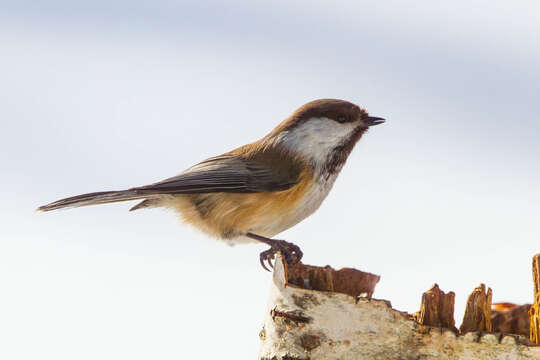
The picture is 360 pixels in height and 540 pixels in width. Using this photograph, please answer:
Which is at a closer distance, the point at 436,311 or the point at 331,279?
the point at 436,311

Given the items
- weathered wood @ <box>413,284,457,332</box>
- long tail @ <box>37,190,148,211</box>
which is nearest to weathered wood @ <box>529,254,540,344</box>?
weathered wood @ <box>413,284,457,332</box>

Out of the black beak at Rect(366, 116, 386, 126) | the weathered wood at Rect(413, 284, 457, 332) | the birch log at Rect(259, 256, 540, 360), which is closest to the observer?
the birch log at Rect(259, 256, 540, 360)

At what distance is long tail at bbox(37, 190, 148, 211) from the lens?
19.2 ft

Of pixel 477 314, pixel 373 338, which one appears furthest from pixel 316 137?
pixel 373 338

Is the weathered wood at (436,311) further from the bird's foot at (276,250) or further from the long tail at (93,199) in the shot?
the long tail at (93,199)

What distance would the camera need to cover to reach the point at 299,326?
3574 mm

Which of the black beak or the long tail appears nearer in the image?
the long tail

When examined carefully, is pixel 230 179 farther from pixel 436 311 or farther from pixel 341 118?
pixel 436 311

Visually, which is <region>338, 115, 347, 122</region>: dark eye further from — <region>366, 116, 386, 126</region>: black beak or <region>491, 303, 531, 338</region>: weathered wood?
<region>491, 303, 531, 338</region>: weathered wood

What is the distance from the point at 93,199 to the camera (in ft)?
19.4

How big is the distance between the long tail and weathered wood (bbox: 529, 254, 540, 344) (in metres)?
3.49

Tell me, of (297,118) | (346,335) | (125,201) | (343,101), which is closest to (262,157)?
(297,118)

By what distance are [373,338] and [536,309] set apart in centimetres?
100

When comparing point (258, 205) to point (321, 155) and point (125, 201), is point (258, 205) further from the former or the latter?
point (125, 201)
